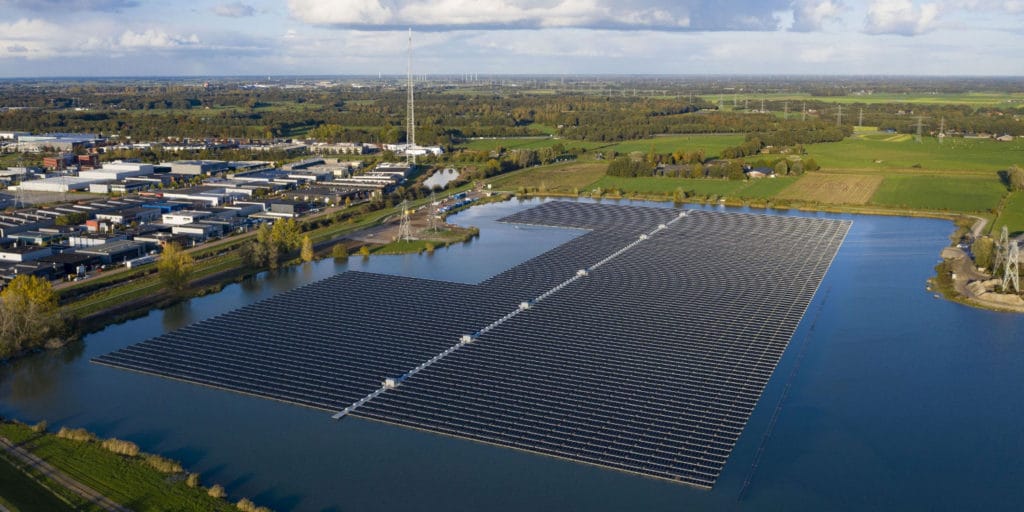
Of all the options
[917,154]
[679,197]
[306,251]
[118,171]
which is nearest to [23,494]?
[306,251]

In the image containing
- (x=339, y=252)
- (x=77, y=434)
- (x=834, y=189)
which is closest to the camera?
(x=77, y=434)

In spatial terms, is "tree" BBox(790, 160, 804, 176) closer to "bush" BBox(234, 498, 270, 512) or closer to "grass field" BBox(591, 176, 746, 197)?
"grass field" BBox(591, 176, 746, 197)

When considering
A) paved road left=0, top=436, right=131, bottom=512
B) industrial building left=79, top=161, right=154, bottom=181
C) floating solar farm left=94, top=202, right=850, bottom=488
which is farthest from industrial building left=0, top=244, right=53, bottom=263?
industrial building left=79, top=161, right=154, bottom=181

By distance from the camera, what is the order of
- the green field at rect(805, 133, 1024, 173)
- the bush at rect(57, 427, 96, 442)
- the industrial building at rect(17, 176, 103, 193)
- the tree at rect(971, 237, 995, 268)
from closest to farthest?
the bush at rect(57, 427, 96, 442)
the tree at rect(971, 237, 995, 268)
the industrial building at rect(17, 176, 103, 193)
the green field at rect(805, 133, 1024, 173)

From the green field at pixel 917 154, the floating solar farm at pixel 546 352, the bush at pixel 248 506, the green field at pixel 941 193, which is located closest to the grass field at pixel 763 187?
the green field at pixel 941 193

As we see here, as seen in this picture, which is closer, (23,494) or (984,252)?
(23,494)

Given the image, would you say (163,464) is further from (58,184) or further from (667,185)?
(667,185)

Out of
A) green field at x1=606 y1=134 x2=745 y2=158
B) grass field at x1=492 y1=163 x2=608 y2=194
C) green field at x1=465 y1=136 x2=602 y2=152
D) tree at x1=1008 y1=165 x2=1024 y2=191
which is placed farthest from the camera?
green field at x1=465 y1=136 x2=602 y2=152

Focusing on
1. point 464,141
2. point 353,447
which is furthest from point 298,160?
point 353,447
